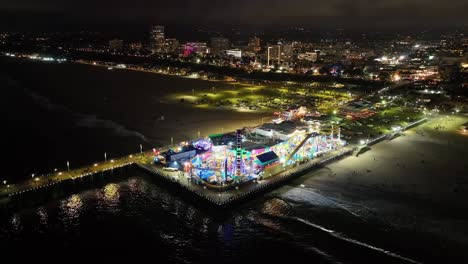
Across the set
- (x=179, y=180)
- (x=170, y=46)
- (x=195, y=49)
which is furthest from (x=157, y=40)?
(x=179, y=180)

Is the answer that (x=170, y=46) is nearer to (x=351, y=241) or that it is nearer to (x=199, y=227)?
(x=199, y=227)

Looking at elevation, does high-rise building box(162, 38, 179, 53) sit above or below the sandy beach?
above

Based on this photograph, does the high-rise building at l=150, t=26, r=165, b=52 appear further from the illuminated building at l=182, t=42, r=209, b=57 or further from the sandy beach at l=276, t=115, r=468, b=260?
the sandy beach at l=276, t=115, r=468, b=260

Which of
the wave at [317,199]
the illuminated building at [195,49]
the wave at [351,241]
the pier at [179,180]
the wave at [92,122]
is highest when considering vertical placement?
the illuminated building at [195,49]

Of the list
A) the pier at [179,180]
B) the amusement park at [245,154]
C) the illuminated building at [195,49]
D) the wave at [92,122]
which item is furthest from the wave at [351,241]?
the illuminated building at [195,49]

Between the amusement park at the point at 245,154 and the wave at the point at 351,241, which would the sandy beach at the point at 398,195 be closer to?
the wave at the point at 351,241

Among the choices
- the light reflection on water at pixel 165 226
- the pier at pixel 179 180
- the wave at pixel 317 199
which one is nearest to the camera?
the light reflection on water at pixel 165 226

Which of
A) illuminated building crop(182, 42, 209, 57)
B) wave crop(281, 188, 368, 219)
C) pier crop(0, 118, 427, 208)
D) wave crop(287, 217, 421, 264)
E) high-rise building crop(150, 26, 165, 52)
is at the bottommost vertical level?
wave crop(287, 217, 421, 264)

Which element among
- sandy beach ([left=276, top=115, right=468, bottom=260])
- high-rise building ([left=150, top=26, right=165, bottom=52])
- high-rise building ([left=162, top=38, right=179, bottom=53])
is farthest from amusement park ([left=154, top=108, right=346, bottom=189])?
high-rise building ([left=150, top=26, right=165, bottom=52])
